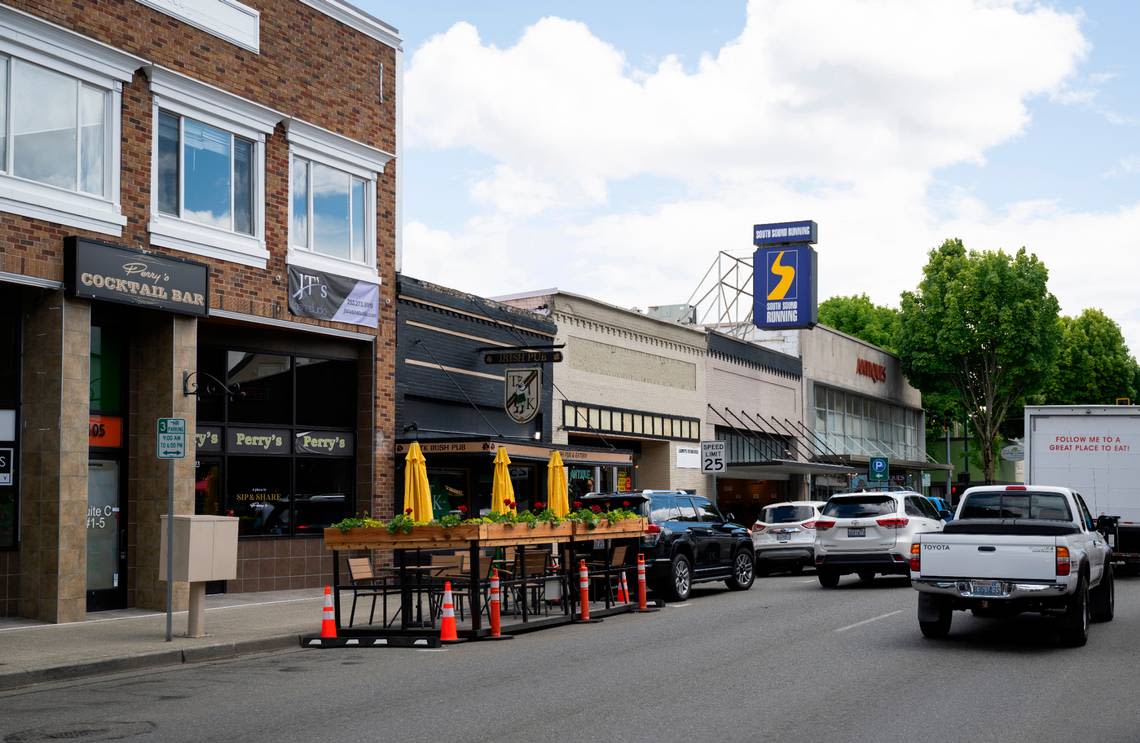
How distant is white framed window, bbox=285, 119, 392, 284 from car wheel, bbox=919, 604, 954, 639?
12.0 m

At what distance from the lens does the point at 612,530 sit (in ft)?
58.5

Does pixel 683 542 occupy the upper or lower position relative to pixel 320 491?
lower

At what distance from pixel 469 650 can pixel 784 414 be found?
97.6 feet

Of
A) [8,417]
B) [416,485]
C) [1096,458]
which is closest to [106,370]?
[8,417]

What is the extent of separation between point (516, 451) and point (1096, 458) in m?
10.8

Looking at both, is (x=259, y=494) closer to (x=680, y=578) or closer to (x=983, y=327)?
(x=680, y=578)

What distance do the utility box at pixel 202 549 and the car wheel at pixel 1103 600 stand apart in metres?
10.6

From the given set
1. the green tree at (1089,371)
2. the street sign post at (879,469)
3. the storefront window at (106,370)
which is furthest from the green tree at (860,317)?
the storefront window at (106,370)

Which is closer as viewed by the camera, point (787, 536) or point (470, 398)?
point (470, 398)

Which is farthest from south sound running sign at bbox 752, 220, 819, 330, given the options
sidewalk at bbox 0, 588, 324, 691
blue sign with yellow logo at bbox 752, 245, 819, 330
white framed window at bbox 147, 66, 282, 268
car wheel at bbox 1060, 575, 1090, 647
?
car wheel at bbox 1060, 575, 1090, 647

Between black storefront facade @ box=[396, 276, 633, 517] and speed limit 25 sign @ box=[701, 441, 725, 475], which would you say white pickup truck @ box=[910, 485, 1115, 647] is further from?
speed limit 25 sign @ box=[701, 441, 725, 475]

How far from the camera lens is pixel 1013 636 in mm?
14234

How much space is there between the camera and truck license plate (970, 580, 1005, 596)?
13.1m

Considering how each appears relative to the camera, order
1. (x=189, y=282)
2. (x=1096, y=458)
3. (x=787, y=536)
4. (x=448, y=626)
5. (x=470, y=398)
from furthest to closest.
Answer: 1. (x=787, y=536)
2. (x=470, y=398)
3. (x=1096, y=458)
4. (x=189, y=282)
5. (x=448, y=626)
